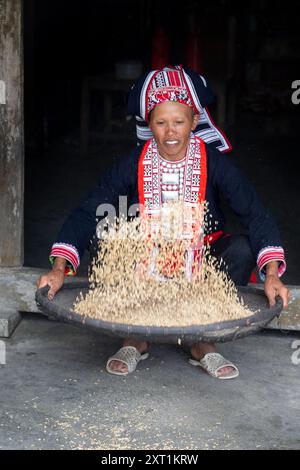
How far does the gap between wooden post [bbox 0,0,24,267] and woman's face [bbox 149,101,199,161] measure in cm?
70

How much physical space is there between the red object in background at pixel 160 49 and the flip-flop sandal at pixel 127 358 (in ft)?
10.9

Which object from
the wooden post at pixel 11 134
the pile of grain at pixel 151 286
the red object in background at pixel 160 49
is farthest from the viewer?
the red object in background at pixel 160 49

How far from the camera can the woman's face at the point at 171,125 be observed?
125 inches

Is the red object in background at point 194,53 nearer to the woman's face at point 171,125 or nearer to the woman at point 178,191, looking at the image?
the woman at point 178,191

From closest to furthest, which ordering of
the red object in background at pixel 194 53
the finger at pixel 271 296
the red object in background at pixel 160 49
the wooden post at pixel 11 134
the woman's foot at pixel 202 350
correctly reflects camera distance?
the finger at pixel 271 296
the woman's foot at pixel 202 350
the wooden post at pixel 11 134
the red object in background at pixel 160 49
the red object in background at pixel 194 53

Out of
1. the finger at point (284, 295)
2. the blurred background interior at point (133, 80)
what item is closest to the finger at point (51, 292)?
the finger at point (284, 295)

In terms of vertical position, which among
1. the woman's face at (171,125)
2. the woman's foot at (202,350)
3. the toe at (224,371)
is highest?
the woman's face at (171,125)

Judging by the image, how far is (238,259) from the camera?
3.26m

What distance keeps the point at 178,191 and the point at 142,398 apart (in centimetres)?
81

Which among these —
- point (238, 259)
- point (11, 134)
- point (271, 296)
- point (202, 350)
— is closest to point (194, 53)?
point (11, 134)

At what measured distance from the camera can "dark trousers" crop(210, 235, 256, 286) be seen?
128 inches

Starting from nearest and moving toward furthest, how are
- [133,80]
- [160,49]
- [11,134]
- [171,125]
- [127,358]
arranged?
[171,125]
[127,358]
[11,134]
[160,49]
[133,80]

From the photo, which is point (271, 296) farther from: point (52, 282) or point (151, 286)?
point (52, 282)

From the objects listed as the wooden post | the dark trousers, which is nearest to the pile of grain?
the dark trousers
